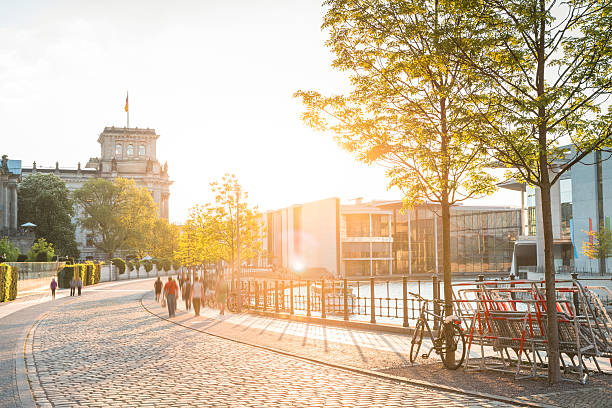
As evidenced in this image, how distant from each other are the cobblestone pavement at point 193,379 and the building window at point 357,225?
2400 inches

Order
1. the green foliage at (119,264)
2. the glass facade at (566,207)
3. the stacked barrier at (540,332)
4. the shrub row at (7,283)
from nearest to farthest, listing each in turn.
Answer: the stacked barrier at (540,332) < the shrub row at (7,283) < the glass facade at (566,207) < the green foliage at (119,264)

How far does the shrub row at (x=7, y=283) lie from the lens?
1436 inches

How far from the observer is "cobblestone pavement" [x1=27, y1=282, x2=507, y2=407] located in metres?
8.54

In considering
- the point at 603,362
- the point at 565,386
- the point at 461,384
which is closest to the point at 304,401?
the point at 461,384

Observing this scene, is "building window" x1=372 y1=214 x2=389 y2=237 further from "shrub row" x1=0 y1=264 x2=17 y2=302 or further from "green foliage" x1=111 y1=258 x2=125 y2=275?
"shrub row" x1=0 y1=264 x2=17 y2=302

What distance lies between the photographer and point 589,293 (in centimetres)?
984

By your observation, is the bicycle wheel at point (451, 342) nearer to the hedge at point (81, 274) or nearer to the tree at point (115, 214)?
the hedge at point (81, 274)

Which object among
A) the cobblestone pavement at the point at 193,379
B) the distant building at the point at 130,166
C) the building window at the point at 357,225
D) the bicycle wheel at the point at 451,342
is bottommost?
the cobblestone pavement at the point at 193,379

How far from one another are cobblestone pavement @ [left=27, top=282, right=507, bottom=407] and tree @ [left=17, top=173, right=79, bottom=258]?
7538 cm

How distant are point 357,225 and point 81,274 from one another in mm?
34526

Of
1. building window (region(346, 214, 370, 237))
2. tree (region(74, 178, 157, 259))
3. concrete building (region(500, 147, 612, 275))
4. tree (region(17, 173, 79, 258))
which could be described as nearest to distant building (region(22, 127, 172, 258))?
tree (region(74, 178, 157, 259))

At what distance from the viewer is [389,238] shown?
80438mm

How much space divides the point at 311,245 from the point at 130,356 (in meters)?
70.0

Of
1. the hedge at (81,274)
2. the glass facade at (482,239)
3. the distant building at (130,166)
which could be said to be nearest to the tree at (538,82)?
the hedge at (81,274)
